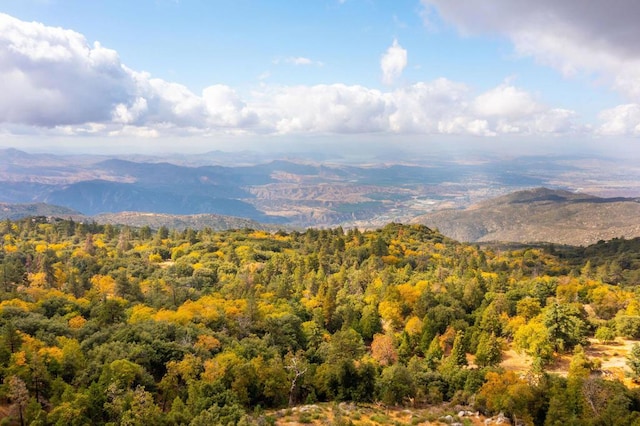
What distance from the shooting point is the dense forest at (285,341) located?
114ft

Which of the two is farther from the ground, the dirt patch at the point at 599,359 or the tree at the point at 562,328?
the tree at the point at 562,328

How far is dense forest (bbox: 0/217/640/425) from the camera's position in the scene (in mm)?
34688

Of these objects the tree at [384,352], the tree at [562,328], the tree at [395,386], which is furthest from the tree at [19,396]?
the tree at [562,328]

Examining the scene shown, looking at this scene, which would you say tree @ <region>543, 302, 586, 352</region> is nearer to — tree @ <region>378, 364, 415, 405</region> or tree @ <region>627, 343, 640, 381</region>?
tree @ <region>627, 343, 640, 381</region>

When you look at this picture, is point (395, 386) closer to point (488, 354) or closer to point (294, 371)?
point (294, 371)

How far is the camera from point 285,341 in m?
55.6

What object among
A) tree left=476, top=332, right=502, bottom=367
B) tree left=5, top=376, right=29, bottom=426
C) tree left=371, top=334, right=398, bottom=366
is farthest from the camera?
tree left=371, top=334, right=398, bottom=366

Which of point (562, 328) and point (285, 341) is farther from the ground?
point (562, 328)

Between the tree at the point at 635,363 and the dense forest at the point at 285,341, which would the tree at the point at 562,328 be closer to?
the dense forest at the point at 285,341

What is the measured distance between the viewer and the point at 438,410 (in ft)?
133

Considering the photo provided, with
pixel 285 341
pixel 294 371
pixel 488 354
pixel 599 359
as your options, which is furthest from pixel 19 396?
pixel 599 359

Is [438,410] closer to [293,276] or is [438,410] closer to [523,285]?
[523,285]

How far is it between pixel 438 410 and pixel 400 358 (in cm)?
1568

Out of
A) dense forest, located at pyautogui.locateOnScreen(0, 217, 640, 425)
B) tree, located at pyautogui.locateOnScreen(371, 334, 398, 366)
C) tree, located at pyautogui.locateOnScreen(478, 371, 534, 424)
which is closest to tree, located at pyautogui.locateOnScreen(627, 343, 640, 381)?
dense forest, located at pyautogui.locateOnScreen(0, 217, 640, 425)
